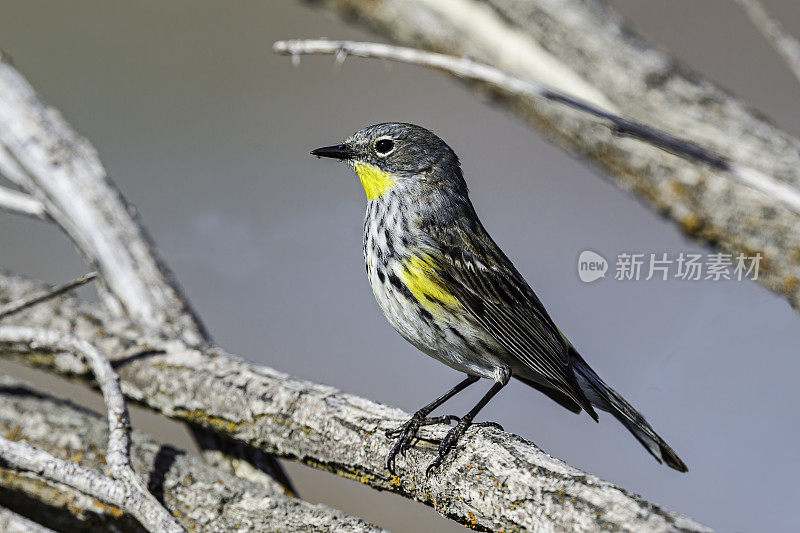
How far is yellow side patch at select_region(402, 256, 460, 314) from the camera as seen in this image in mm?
2109

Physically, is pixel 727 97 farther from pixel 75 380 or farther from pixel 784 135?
pixel 75 380

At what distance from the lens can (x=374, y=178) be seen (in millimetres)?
2281

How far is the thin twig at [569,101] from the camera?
1475mm

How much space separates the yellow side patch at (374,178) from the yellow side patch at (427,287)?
28 cm

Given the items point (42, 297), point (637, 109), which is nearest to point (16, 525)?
point (42, 297)

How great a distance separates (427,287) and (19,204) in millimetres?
2190

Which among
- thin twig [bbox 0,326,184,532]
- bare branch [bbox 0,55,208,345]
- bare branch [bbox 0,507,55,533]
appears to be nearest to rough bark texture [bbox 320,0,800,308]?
bare branch [bbox 0,55,208,345]

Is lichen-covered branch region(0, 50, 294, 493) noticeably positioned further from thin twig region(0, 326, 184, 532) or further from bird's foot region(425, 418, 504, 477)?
bird's foot region(425, 418, 504, 477)

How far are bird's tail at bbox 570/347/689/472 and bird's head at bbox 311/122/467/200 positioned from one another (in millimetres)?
689

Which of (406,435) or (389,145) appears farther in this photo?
(389,145)

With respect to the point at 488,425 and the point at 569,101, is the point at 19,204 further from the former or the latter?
the point at 569,101

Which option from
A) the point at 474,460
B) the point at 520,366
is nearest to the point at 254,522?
the point at 474,460

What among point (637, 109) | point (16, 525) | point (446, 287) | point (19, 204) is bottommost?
point (16, 525)

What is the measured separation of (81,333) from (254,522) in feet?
3.68
